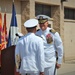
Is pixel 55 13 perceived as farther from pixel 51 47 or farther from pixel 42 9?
pixel 51 47

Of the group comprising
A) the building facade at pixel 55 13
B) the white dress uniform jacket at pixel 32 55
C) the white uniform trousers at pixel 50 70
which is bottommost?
the white uniform trousers at pixel 50 70

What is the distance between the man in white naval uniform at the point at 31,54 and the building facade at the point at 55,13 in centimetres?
792

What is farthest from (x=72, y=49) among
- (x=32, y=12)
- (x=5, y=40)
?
(x=5, y=40)

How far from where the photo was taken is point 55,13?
55.3ft

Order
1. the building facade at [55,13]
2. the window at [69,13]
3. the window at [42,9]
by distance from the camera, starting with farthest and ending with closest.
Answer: the window at [69,13]
the window at [42,9]
the building facade at [55,13]

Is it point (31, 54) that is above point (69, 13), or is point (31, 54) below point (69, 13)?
below

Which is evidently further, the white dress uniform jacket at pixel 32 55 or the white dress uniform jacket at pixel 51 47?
the white dress uniform jacket at pixel 51 47

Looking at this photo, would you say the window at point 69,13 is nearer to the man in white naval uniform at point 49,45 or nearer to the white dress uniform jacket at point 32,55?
the man in white naval uniform at point 49,45

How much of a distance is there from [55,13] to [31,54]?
11.6 metres

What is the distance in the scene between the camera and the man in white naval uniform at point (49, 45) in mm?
6382

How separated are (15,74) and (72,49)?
12.1 metres

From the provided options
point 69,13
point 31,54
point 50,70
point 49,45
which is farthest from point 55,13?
point 31,54

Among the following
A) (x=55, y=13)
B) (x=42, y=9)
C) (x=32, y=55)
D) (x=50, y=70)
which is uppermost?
(x=42, y=9)

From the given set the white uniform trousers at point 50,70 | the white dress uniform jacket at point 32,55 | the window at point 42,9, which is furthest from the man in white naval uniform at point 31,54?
the window at point 42,9
